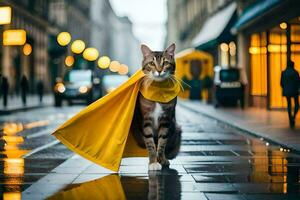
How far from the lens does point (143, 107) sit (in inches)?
322

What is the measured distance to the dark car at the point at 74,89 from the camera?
33.3 metres

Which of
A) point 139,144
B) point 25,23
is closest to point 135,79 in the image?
point 139,144

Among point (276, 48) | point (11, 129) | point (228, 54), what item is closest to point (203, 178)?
point (11, 129)

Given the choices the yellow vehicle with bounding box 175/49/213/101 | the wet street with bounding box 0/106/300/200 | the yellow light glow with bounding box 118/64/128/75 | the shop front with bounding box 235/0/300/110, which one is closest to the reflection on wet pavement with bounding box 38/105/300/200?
the wet street with bounding box 0/106/300/200

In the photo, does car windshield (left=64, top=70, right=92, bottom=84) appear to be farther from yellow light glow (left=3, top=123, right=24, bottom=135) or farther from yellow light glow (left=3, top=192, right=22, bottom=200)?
yellow light glow (left=3, top=192, right=22, bottom=200)

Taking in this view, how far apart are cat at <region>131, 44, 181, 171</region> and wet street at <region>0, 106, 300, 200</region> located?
1.18ft

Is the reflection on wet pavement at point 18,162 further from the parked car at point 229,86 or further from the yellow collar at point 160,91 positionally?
the parked car at point 229,86

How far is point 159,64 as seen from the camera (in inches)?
311

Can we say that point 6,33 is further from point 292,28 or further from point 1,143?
point 1,143

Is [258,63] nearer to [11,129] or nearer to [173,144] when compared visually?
[11,129]

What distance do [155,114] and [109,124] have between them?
0.67m

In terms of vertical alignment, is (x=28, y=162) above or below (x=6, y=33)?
below

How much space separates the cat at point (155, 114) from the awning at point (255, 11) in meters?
13.7

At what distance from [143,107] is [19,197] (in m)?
2.40
